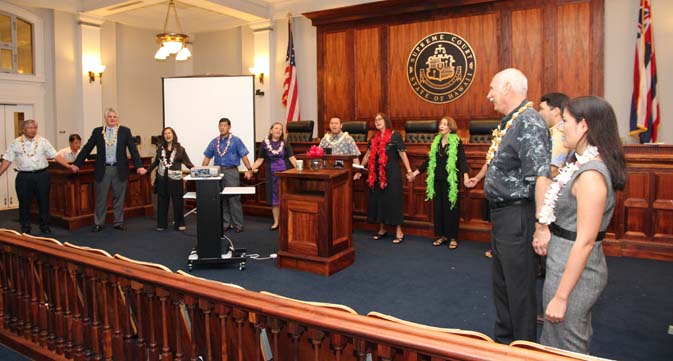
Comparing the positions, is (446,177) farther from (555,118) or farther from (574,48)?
(574,48)

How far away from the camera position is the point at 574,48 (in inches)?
280

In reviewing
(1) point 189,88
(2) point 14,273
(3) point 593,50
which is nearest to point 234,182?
(1) point 189,88

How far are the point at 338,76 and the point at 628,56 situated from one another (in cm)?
447

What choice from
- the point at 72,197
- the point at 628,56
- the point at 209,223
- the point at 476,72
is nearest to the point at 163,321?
the point at 209,223

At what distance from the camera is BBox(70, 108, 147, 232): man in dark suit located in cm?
695

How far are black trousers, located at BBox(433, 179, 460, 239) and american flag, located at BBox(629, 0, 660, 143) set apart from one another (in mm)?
2806

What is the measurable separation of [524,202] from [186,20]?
33.1 feet

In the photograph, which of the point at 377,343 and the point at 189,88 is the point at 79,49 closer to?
the point at 189,88

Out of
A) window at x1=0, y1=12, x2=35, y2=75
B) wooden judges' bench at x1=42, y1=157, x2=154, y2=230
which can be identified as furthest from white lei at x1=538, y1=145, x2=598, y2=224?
window at x1=0, y1=12, x2=35, y2=75

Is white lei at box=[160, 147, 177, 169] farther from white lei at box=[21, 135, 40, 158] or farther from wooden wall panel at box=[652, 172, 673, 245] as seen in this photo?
wooden wall panel at box=[652, 172, 673, 245]

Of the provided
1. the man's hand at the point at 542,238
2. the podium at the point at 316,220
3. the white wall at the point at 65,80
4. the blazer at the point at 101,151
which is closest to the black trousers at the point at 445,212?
the podium at the point at 316,220

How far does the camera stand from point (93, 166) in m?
7.43

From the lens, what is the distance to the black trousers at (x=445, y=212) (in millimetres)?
5980

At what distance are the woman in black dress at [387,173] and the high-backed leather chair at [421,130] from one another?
1648 millimetres
